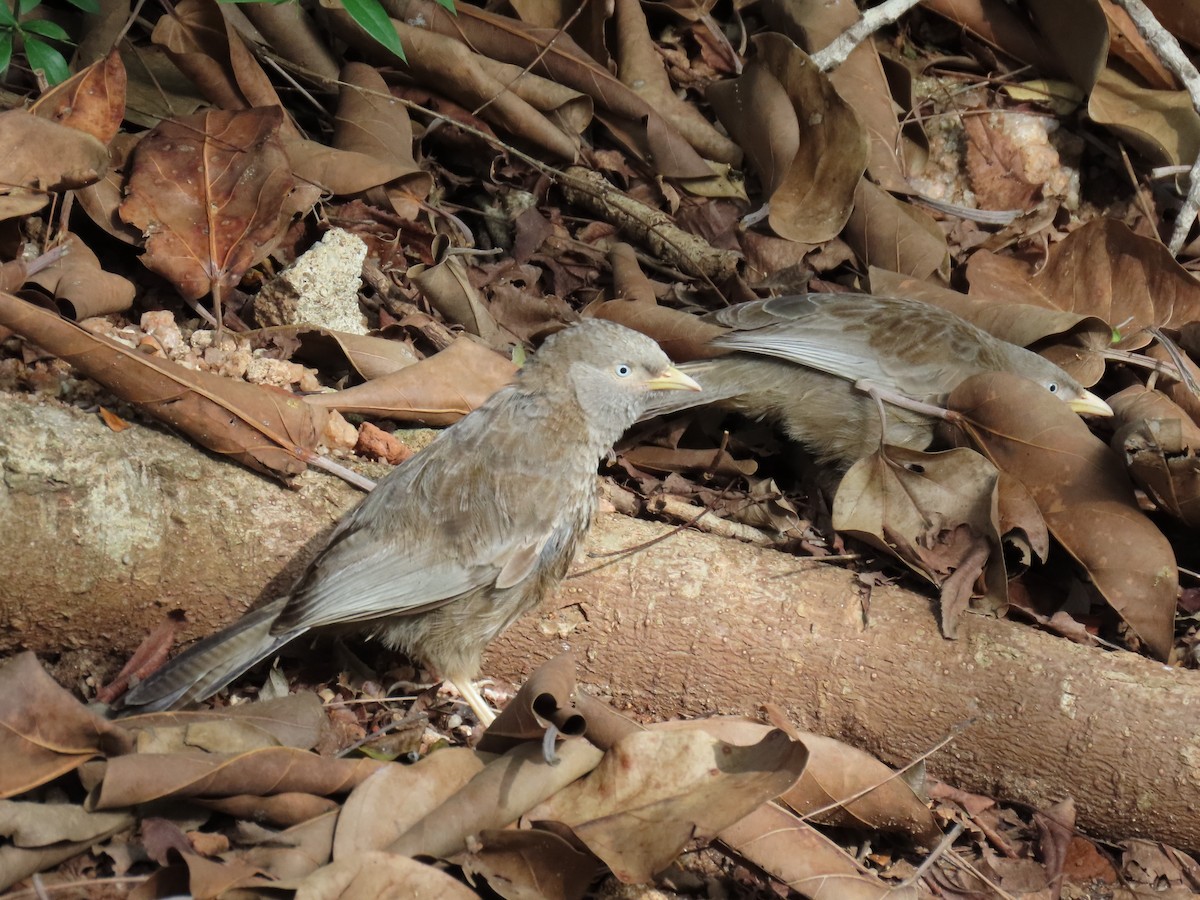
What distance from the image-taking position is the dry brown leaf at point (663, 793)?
313 centimetres

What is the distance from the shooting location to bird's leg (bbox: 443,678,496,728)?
400cm

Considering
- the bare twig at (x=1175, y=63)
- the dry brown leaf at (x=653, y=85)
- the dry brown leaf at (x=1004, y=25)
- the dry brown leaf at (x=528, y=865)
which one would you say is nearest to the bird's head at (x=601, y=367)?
the dry brown leaf at (x=528, y=865)

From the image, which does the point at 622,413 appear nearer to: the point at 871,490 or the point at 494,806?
the point at 871,490

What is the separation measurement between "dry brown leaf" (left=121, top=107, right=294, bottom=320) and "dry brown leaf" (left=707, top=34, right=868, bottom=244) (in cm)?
243

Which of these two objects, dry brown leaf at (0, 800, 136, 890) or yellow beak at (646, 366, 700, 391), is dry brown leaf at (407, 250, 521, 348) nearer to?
yellow beak at (646, 366, 700, 391)

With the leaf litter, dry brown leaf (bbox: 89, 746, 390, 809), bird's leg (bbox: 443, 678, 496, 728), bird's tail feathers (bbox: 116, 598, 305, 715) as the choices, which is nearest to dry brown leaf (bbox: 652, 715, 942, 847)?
the leaf litter

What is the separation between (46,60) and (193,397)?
164cm

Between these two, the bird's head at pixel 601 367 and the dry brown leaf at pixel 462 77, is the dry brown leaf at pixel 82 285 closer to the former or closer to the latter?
the bird's head at pixel 601 367

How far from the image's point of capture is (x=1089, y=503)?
4.53 metres

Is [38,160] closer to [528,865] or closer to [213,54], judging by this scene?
[213,54]

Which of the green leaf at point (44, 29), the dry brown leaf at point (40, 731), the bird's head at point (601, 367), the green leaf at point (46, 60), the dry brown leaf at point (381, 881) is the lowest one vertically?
the dry brown leaf at point (381, 881)

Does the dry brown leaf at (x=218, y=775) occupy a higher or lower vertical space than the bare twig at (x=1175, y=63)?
lower

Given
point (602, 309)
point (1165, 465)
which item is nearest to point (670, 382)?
point (602, 309)

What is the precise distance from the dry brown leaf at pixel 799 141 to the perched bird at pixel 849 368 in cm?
64
